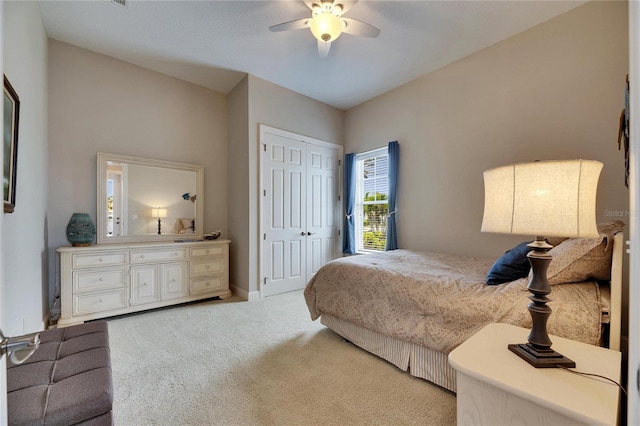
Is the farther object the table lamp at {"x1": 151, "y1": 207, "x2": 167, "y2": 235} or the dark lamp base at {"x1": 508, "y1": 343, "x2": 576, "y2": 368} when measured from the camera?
the table lamp at {"x1": 151, "y1": 207, "x2": 167, "y2": 235}

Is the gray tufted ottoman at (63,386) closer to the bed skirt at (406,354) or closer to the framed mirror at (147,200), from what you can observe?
the bed skirt at (406,354)

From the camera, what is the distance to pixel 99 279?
2857 millimetres

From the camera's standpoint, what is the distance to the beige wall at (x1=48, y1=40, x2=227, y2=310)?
9.66 feet

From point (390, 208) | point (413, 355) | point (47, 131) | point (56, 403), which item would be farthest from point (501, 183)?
point (47, 131)

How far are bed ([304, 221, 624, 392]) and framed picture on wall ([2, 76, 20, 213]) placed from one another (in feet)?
7.22

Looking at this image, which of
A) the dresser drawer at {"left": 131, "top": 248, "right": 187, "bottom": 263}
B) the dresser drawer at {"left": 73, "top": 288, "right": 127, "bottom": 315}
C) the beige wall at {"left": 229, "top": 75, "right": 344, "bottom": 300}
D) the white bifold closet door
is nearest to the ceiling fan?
the beige wall at {"left": 229, "top": 75, "right": 344, "bottom": 300}

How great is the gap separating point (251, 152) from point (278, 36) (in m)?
1.37

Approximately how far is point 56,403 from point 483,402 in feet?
5.04

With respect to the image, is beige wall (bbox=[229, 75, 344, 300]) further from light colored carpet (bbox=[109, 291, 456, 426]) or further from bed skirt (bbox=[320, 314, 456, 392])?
bed skirt (bbox=[320, 314, 456, 392])

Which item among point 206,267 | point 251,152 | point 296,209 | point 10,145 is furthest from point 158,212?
point 10,145

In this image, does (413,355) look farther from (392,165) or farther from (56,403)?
(392,165)

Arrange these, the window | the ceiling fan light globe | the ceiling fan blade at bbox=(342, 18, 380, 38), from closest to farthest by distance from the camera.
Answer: the ceiling fan light globe < the ceiling fan blade at bbox=(342, 18, 380, 38) < the window

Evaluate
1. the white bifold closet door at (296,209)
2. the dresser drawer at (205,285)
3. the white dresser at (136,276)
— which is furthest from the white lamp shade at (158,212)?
the white bifold closet door at (296,209)

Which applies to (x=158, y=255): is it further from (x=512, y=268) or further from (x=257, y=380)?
(x=512, y=268)
